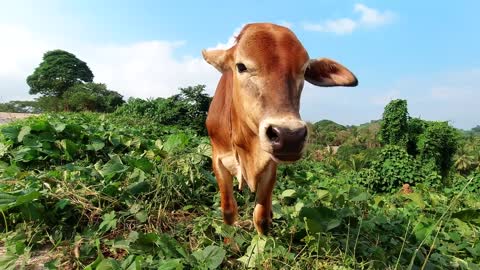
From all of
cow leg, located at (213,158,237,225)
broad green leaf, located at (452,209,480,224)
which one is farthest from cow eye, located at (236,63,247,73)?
broad green leaf, located at (452,209,480,224)

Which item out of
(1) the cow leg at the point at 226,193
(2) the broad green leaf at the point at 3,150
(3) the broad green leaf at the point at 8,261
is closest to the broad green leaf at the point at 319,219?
(1) the cow leg at the point at 226,193

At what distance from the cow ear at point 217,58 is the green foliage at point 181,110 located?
1907cm

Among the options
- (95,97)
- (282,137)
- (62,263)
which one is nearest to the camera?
(282,137)

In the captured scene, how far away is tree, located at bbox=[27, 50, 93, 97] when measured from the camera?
42.1m

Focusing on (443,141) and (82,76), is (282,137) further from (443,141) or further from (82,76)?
(82,76)

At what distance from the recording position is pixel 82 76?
46594mm

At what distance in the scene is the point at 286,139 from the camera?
7.32 feet

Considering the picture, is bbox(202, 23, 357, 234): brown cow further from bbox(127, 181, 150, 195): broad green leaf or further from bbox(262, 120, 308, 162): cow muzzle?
bbox(127, 181, 150, 195): broad green leaf

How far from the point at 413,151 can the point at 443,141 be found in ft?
7.95

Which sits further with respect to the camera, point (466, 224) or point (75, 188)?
point (466, 224)

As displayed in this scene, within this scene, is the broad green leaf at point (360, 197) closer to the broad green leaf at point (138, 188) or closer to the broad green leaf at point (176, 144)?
the broad green leaf at point (138, 188)

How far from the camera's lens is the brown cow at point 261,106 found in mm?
2338

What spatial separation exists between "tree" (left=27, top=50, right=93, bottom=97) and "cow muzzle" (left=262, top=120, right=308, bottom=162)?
4187 centimetres

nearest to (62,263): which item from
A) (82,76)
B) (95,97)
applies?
(95,97)
